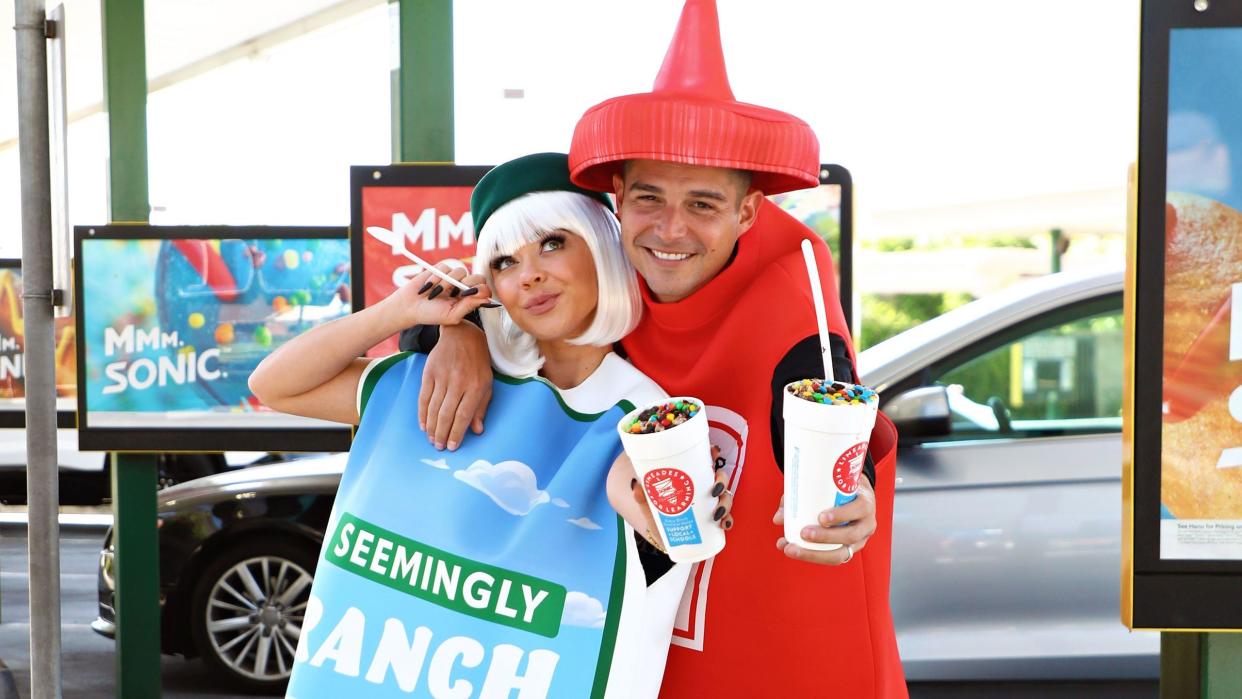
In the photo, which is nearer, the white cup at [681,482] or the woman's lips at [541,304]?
the white cup at [681,482]

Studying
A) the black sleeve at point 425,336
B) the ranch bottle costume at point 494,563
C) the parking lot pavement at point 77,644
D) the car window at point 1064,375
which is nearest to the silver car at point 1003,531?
the black sleeve at point 425,336

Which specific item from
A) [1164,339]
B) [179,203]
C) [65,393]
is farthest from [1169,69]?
[179,203]

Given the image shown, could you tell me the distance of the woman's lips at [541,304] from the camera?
169 cm

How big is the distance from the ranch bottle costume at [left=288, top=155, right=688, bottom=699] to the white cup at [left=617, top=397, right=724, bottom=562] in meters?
0.14

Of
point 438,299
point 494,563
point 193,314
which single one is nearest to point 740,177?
point 438,299

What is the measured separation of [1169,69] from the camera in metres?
2.07

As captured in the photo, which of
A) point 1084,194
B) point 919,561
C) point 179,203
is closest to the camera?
point 919,561

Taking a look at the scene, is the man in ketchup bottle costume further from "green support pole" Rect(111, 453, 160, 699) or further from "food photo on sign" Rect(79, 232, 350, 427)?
"green support pole" Rect(111, 453, 160, 699)

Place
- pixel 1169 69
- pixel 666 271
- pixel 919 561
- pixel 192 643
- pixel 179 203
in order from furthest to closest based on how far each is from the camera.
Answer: pixel 179 203 → pixel 192 643 → pixel 919 561 → pixel 1169 69 → pixel 666 271

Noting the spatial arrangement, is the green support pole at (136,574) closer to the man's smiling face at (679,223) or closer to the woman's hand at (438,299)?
the woman's hand at (438,299)

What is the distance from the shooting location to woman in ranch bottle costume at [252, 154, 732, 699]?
1.60m

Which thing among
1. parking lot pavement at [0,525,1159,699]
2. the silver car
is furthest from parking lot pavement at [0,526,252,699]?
the silver car

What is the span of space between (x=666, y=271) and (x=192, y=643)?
4.27m

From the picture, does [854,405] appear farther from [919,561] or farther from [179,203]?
[179,203]
